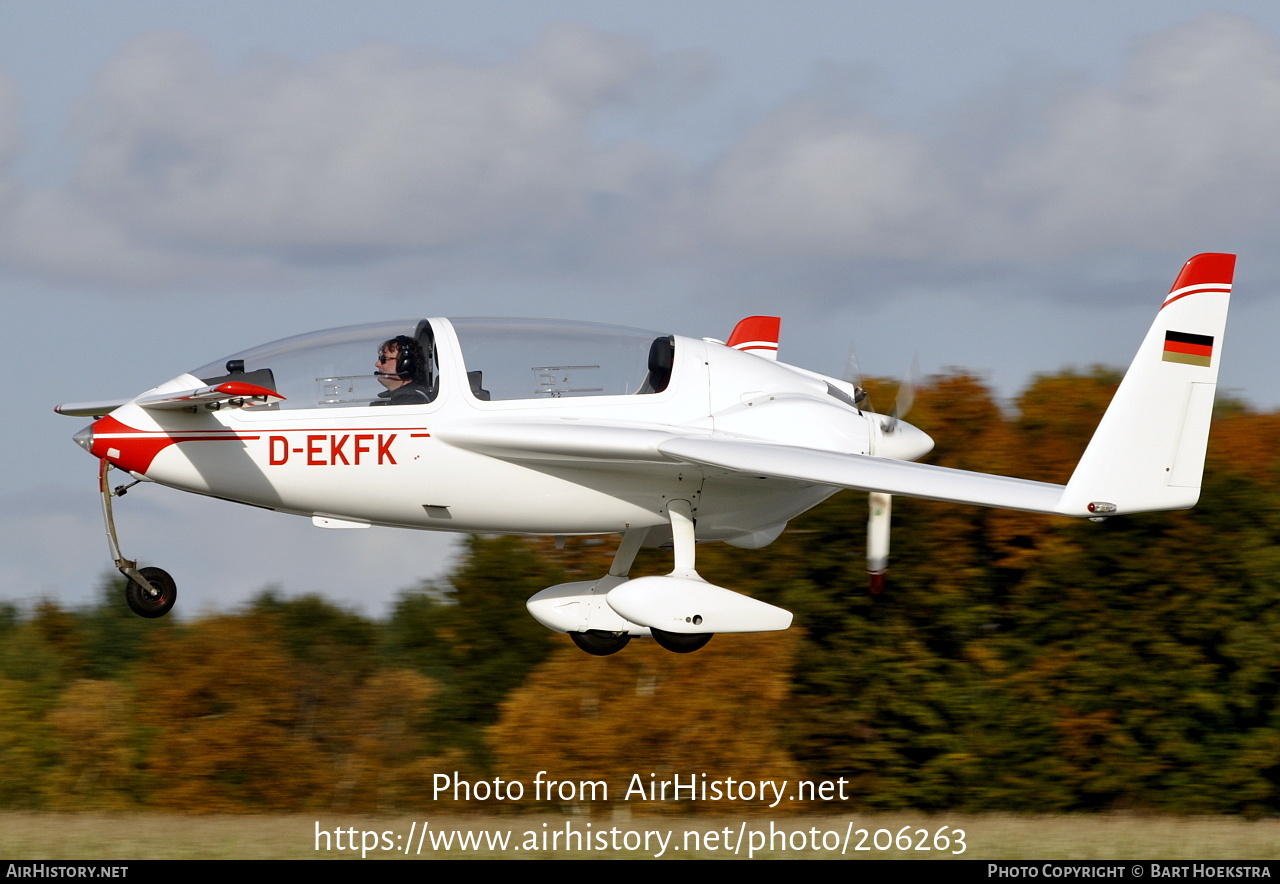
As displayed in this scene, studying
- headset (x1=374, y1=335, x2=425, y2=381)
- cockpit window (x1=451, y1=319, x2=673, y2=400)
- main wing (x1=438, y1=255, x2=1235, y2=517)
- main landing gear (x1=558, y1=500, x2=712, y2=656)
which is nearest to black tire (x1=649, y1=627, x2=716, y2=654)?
main landing gear (x1=558, y1=500, x2=712, y2=656)

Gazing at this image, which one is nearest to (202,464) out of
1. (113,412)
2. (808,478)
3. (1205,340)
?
(113,412)

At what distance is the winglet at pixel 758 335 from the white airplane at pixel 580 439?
84.6 inches

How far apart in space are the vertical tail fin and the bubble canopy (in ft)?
11.3

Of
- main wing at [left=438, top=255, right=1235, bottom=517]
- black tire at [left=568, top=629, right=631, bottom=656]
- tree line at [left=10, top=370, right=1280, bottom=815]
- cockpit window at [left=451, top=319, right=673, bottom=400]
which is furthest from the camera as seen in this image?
tree line at [left=10, top=370, right=1280, bottom=815]

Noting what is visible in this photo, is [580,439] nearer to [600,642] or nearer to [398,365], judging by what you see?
[398,365]

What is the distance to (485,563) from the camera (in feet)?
128

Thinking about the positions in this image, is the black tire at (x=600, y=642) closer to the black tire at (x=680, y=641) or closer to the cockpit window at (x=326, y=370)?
the black tire at (x=680, y=641)

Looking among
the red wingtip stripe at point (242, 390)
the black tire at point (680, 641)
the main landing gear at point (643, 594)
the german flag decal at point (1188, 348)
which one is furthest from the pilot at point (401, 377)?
the german flag decal at point (1188, 348)

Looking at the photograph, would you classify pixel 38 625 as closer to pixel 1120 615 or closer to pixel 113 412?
pixel 1120 615

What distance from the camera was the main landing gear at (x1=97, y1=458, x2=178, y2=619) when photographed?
11.3 metres

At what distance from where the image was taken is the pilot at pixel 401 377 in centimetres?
1140

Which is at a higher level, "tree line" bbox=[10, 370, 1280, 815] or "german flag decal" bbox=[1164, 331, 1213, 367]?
"german flag decal" bbox=[1164, 331, 1213, 367]

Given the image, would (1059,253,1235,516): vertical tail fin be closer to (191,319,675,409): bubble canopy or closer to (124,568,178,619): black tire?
(191,319,675,409): bubble canopy

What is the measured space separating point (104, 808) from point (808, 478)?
3164 cm
